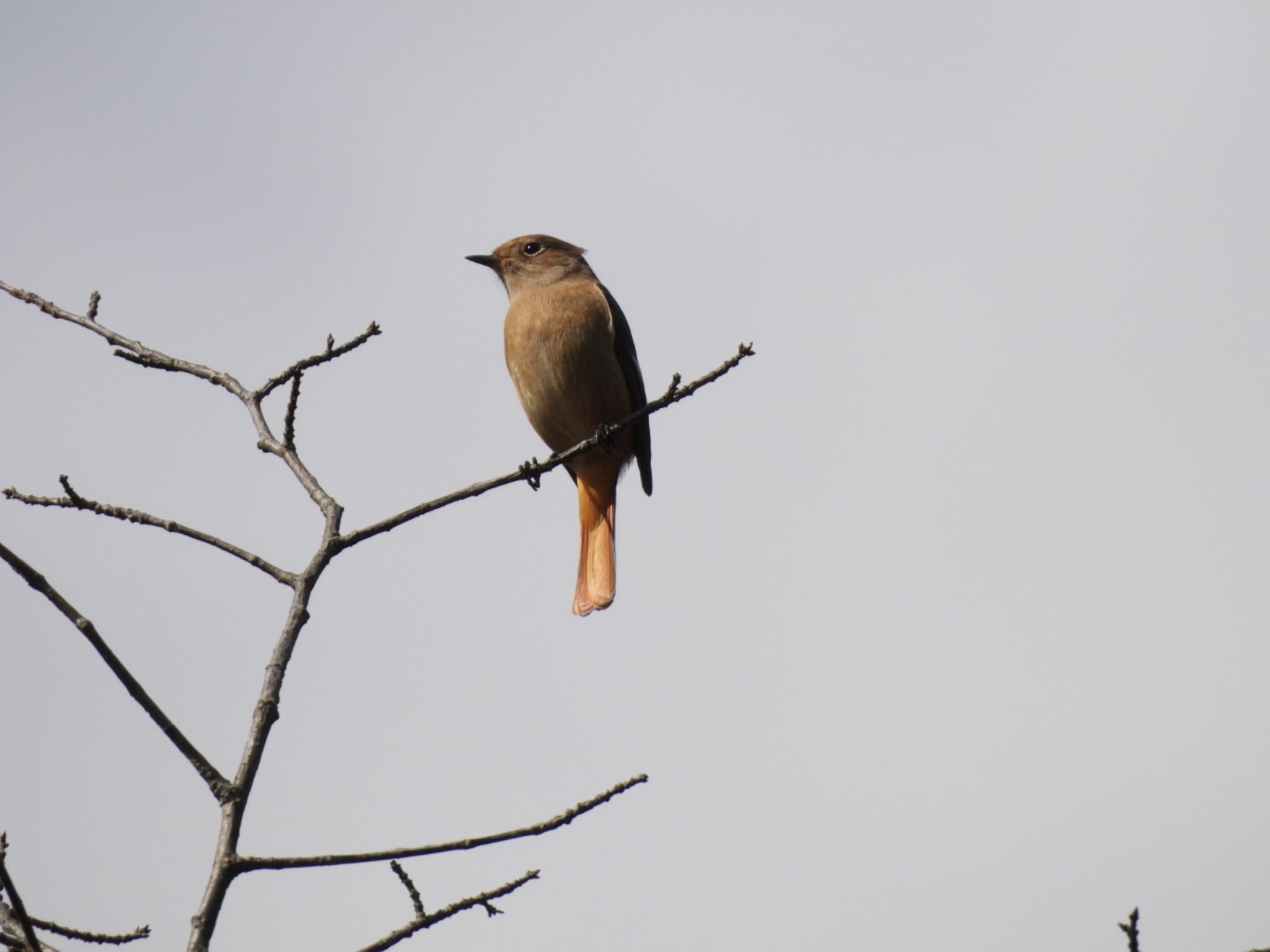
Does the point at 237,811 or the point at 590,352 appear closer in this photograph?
the point at 237,811

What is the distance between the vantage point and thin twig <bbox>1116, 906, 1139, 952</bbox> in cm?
182

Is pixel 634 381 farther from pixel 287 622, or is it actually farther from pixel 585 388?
pixel 287 622

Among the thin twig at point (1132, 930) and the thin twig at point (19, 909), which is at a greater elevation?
the thin twig at point (19, 909)

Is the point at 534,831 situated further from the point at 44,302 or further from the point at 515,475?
the point at 44,302

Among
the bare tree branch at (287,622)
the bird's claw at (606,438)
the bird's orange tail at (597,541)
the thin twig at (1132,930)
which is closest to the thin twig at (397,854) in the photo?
the bare tree branch at (287,622)

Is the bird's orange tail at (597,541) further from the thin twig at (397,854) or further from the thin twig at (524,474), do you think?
the thin twig at (397,854)

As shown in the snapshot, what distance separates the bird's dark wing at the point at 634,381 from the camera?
21.4ft

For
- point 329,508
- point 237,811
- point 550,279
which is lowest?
point 237,811

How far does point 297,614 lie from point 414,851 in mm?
604

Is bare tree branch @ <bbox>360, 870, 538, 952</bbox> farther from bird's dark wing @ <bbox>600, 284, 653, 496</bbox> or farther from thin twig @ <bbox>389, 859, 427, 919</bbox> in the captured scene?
bird's dark wing @ <bbox>600, 284, 653, 496</bbox>

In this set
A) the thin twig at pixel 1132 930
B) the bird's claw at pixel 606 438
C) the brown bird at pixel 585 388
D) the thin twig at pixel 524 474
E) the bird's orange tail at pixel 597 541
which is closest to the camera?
the thin twig at pixel 1132 930

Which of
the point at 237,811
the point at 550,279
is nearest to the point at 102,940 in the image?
the point at 237,811

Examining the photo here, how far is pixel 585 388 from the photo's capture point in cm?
619

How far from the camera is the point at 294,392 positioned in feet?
11.3
